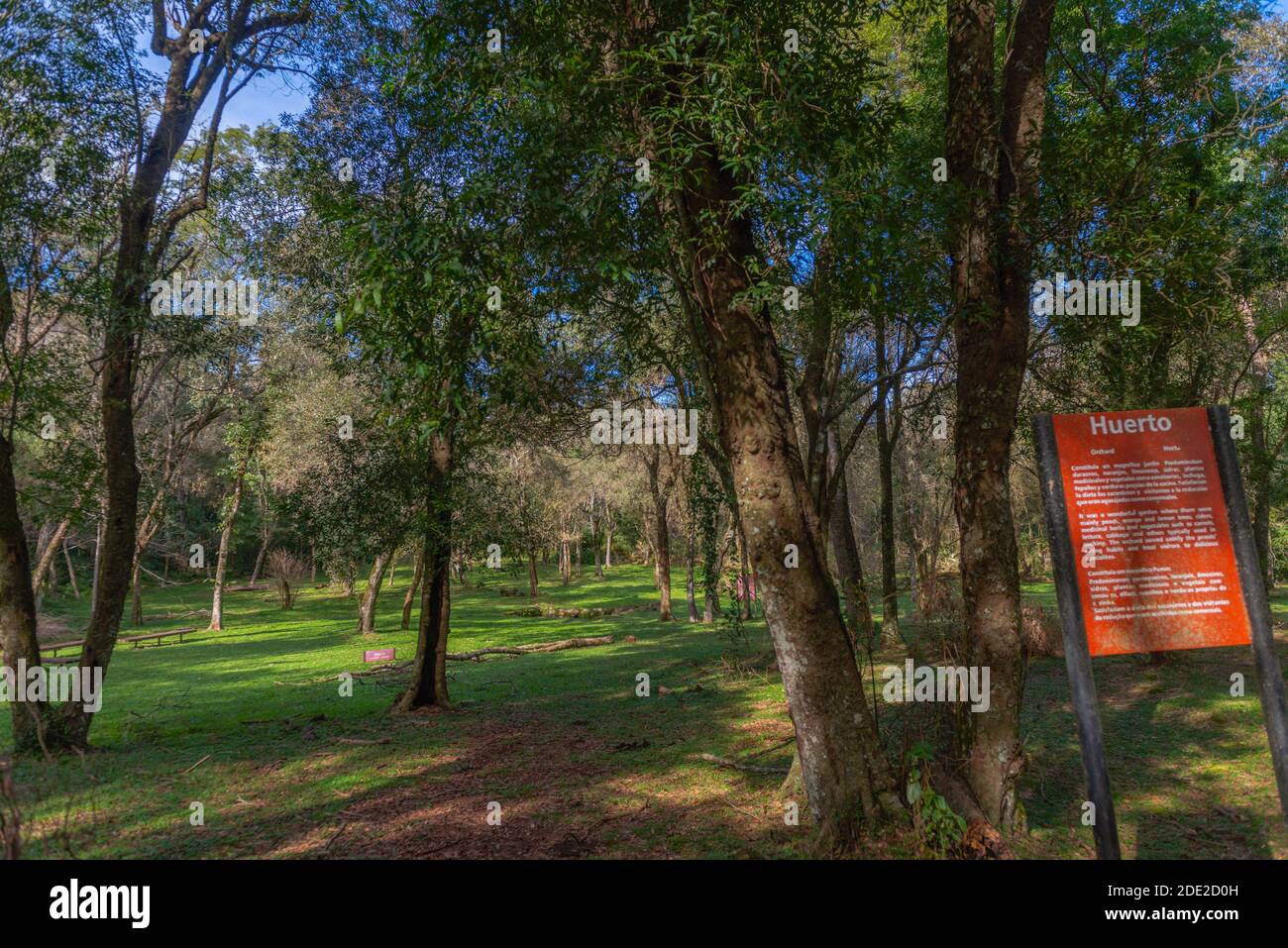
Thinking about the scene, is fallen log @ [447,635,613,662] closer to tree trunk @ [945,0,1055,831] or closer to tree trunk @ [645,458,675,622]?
tree trunk @ [645,458,675,622]

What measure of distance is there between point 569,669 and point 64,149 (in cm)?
1430

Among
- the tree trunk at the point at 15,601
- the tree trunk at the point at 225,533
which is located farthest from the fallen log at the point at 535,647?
the tree trunk at the point at 15,601

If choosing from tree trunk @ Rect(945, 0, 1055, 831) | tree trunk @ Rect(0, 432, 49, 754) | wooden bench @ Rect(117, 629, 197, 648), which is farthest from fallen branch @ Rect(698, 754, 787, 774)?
wooden bench @ Rect(117, 629, 197, 648)

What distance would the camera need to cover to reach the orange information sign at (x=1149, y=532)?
4691mm

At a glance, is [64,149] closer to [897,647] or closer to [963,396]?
[963,396]

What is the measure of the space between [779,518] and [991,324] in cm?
238

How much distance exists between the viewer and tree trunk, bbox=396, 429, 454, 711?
11.9m

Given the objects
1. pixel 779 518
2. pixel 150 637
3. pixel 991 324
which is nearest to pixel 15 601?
pixel 779 518

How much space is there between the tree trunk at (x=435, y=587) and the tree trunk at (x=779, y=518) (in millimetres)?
6293

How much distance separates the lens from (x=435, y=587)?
12.7 metres

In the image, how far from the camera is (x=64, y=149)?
10.4 meters

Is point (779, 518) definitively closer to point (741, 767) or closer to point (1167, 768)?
point (741, 767)

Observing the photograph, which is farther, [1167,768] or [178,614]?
[178,614]

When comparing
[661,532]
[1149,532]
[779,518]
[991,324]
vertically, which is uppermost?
[991,324]
